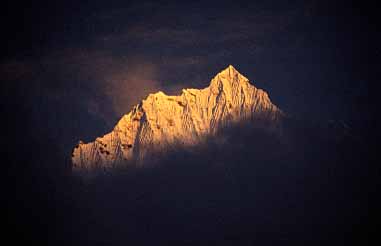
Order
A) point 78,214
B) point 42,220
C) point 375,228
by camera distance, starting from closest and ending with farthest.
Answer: point 42,220, point 78,214, point 375,228

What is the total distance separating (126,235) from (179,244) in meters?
14.8

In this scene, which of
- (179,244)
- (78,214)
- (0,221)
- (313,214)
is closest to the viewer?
(0,221)

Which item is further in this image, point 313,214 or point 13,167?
point 313,214

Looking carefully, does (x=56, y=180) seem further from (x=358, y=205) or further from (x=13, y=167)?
(x=358, y=205)

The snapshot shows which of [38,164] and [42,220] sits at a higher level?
[38,164]

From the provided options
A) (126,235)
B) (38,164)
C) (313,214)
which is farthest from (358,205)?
(38,164)

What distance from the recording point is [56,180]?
151 meters

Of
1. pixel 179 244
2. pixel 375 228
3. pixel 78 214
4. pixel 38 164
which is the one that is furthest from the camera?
pixel 179 244

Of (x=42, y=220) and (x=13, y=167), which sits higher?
(x=13, y=167)

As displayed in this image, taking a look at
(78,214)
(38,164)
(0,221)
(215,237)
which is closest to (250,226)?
(215,237)

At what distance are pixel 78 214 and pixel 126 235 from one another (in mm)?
28129

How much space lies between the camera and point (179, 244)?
179500 mm

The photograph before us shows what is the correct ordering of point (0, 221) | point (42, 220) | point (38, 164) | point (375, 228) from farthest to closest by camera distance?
1. point (375, 228)
2. point (38, 164)
3. point (42, 220)
4. point (0, 221)

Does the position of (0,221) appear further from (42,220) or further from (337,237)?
(337,237)
